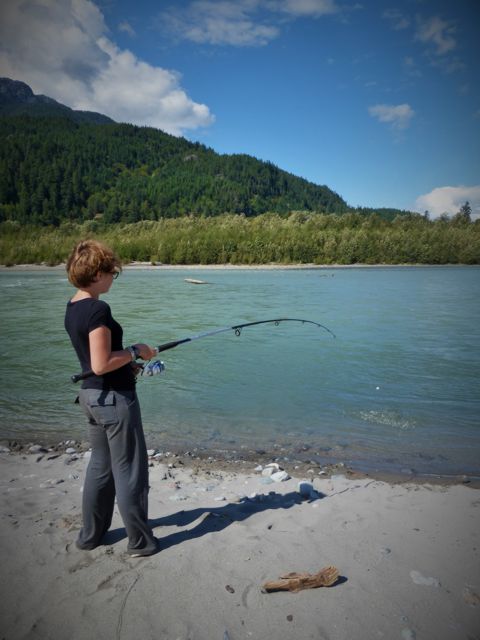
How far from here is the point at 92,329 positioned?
128 inches

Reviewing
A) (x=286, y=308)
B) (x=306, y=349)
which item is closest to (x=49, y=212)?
(x=286, y=308)

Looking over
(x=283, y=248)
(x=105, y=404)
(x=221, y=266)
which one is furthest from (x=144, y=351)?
(x=283, y=248)

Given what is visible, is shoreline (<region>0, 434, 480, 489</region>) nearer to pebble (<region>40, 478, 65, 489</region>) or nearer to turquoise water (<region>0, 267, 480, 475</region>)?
turquoise water (<region>0, 267, 480, 475</region>)

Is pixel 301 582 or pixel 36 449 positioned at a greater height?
pixel 301 582

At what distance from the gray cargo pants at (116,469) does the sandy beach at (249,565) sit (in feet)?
0.70

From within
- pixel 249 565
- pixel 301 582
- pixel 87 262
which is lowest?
pixel 249 565

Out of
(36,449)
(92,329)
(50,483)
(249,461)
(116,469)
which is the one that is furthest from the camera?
(36,449)

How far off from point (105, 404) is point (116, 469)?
25.3 inches

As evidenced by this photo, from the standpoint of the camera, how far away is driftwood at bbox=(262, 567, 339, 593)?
3408mm

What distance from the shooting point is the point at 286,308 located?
30.8m

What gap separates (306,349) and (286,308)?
573 inches

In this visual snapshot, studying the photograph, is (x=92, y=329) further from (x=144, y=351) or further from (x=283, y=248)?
(x=283, y=248)

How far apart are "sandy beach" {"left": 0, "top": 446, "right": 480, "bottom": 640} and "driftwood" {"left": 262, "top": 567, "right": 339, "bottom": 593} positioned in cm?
5

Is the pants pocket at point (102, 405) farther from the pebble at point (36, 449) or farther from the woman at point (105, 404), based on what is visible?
the pebble at point (36, 449)
